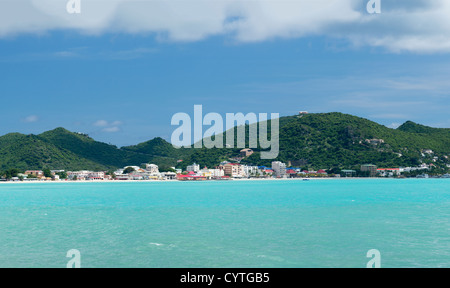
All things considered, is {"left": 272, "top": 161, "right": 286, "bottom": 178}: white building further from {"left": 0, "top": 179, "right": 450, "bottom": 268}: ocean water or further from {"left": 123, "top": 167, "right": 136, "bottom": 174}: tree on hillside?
{"left": 0, "top": 179, "right": 450, "bottom": 268}: ocean water

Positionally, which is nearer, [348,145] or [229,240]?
[229,240]

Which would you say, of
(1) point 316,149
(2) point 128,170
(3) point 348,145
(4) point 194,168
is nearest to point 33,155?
(2) point 128,170

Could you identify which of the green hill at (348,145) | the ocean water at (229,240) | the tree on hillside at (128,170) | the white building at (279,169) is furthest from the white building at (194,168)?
the ocean water at (229,240)

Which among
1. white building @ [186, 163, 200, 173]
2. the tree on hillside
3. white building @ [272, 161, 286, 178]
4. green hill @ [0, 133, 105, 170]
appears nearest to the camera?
green hill @ [0, 133, 105, 170]

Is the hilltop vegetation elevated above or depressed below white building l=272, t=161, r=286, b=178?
above

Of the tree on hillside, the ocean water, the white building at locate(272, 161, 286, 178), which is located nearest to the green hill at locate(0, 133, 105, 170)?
the tree on hillside

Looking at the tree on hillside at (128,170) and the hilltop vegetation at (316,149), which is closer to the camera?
the tree on hillside at (128,170)

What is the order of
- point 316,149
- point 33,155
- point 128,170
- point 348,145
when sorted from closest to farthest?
1. point 33,155
2. point 128,170
3. point 348,145
4. point 316,149

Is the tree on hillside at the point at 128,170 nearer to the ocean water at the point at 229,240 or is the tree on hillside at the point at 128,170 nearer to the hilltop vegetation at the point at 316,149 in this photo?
the hilltop vegetation at the point at 316,149

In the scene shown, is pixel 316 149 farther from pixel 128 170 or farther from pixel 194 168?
pixel 128 170

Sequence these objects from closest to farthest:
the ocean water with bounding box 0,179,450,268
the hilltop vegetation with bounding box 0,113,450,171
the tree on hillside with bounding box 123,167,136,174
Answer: the ocean water with bounding box 0,179,450,268 < the tree on hillside with bounding box 123,167,136,174 < the hilltop vegetation with bounding box 0,113,450,171
